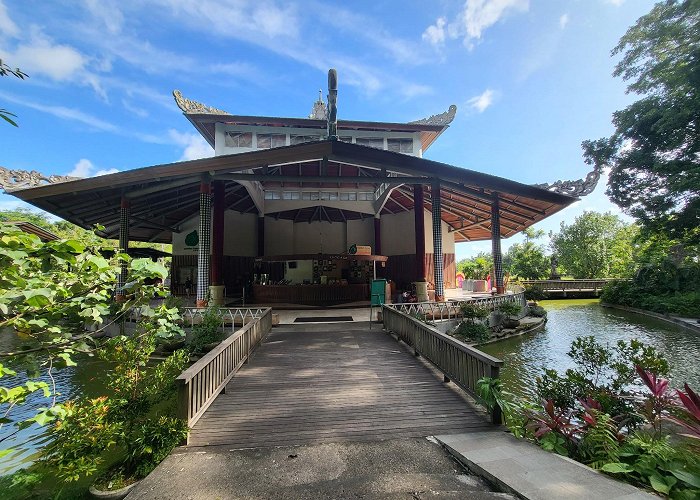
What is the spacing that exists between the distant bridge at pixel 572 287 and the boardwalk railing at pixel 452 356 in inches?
773

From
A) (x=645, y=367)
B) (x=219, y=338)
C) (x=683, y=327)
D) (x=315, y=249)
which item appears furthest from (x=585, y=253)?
(x=219, y=338)

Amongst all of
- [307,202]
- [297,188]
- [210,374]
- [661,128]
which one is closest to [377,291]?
[210,374]

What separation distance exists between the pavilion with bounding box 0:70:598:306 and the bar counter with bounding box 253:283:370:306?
0.18ft

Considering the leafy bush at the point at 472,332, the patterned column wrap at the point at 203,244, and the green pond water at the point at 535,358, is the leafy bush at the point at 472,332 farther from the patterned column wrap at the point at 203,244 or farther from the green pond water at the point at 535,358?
the patterned column wrap at the point at 203,244

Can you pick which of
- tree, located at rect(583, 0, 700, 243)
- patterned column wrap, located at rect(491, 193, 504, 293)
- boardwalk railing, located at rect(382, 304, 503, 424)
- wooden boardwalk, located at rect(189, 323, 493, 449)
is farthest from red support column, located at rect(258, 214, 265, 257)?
tree, located at rect(583, 0, 700, 243)

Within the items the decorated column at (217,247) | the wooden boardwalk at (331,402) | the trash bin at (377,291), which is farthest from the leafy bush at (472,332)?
the decorated column at (217,247)

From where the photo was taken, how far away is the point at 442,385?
4.67m

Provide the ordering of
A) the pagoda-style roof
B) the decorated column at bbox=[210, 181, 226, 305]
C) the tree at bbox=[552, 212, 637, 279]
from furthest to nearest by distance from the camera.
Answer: the tree at bbox=[552, 212, 637, 279] < the pagoda-style roof < the decorated column at bbox=[210, 181, 226, 305]

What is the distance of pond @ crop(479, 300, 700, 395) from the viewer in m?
6.48

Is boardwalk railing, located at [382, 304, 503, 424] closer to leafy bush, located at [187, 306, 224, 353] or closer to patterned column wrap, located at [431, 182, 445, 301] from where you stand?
patterned column wrap, located at [431, 182, 445, 301]

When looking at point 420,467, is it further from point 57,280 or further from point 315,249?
point 315,249

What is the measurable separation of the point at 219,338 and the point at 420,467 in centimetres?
653

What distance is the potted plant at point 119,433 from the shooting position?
2857 mm

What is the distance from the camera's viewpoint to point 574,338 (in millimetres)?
9844
